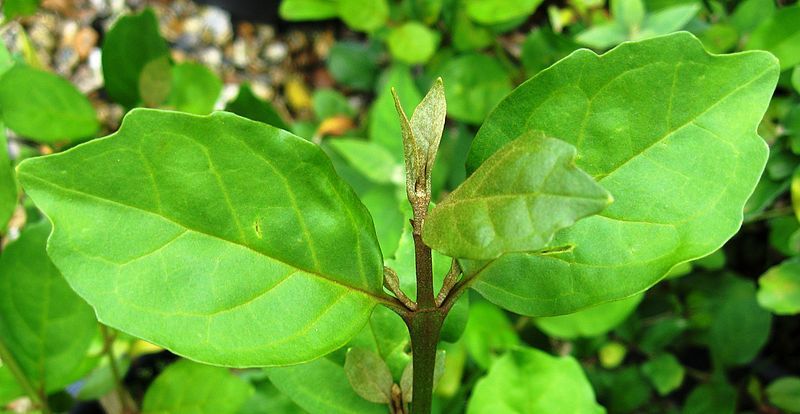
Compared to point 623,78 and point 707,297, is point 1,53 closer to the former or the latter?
point 623,78

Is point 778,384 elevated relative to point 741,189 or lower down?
lower down

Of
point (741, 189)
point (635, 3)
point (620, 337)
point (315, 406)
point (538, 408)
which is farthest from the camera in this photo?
point (620, 337)

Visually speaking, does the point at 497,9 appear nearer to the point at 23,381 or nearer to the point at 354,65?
the point at 354,65

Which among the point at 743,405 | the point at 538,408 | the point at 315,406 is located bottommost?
the point at 743,405

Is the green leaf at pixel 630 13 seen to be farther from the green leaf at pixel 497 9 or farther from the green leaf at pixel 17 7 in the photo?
the green leaf at pixel 17 7

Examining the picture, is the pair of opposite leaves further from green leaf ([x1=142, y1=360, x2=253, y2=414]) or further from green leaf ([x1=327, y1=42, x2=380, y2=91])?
green leaf ([x1=327, y1=42, x2=380, y2=91])

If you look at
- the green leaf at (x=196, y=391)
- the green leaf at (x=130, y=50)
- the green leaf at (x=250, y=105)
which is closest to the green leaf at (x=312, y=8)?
the green leaf at (x=130, y=50)

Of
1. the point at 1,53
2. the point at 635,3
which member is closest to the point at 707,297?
the point at 635,3
